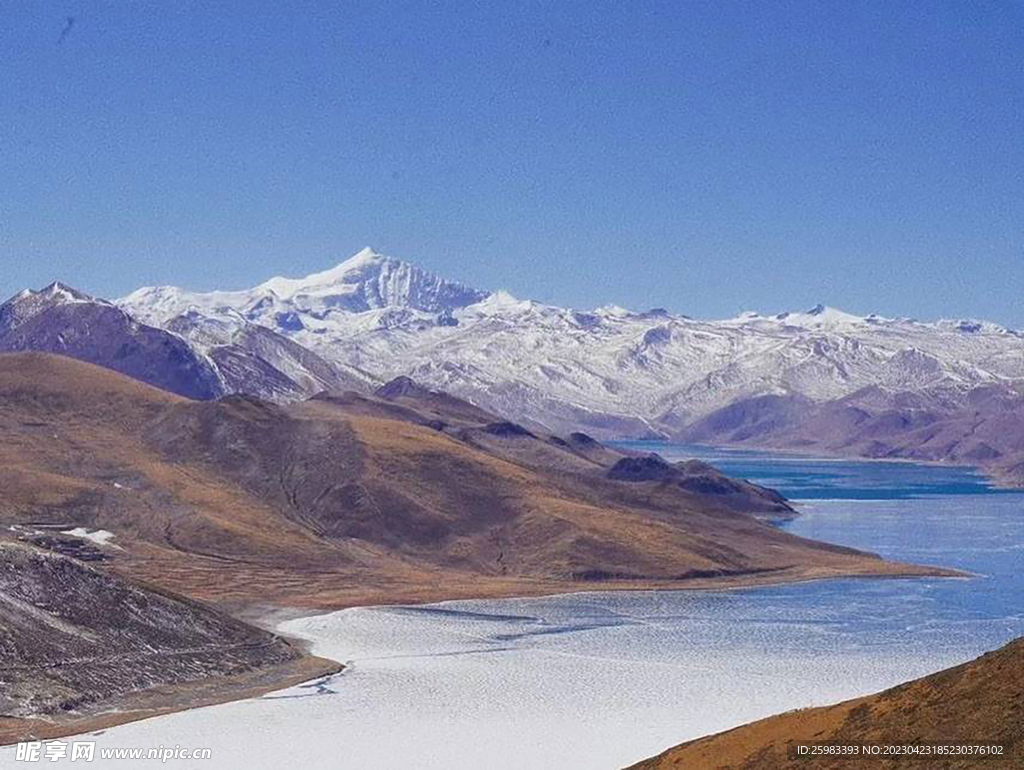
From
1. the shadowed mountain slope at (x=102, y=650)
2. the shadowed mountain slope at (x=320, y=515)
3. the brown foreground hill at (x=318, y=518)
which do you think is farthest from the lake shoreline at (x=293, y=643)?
the shadowed mountain slope at (x=320, y=515)

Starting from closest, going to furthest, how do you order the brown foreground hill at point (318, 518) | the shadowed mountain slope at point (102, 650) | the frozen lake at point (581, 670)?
1. the frozen lake at point (581, 670)
2. the shadowed mountain slope at point (102, 650)
3. the brown foreground hill at point (318, 518)

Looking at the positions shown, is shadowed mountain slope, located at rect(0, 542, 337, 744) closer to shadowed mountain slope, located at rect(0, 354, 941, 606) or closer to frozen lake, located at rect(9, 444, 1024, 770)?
frozen lake, located at rect(9, 444, 1024, 770)

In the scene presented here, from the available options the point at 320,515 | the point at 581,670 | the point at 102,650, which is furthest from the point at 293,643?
the point at 320,515

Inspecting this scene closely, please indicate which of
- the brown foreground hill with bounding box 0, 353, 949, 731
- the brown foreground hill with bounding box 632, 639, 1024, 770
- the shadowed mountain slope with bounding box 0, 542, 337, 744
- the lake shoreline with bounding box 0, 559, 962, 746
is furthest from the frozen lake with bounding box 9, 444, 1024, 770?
the brown foreground hill with bounding box 632, 639, 1024, 770

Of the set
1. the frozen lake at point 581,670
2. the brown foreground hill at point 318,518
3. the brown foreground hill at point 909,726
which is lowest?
the frozen lake at point 581,670

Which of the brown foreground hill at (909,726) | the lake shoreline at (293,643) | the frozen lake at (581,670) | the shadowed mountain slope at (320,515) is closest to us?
the brown foreground hill at (909,726)

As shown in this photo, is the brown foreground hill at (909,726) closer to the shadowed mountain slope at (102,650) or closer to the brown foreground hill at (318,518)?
the shadowed mountain slope at (102,650)
